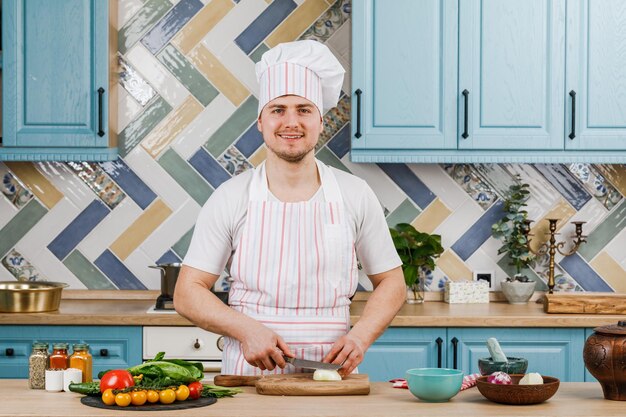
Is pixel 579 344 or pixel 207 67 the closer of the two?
pixel 579 344

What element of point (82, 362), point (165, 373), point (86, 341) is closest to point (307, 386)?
point (165, 373)

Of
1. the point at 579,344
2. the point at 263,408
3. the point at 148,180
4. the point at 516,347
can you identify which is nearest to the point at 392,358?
the point at 516,347

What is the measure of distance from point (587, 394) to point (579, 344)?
1.54m

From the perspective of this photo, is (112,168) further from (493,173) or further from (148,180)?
(493,173)

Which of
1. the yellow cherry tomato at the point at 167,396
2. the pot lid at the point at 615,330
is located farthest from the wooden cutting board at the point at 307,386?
the pot lid at the point at 615,330

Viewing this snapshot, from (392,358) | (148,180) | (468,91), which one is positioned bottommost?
(392,358)

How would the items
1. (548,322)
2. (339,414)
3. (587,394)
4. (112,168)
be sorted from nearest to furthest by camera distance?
(339,414)
(587,394)
(548,322)
(112,168)

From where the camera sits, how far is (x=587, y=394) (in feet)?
8.09

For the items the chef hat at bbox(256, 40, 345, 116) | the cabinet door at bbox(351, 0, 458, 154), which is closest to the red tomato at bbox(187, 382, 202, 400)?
the chef hat at bbox(256, 40, 345, 116)

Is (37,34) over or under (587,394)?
over

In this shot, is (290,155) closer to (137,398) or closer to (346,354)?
(346,354)

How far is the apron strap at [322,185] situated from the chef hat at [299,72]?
197 mm

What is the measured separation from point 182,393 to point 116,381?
161 millimetres

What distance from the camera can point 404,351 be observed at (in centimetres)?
392
